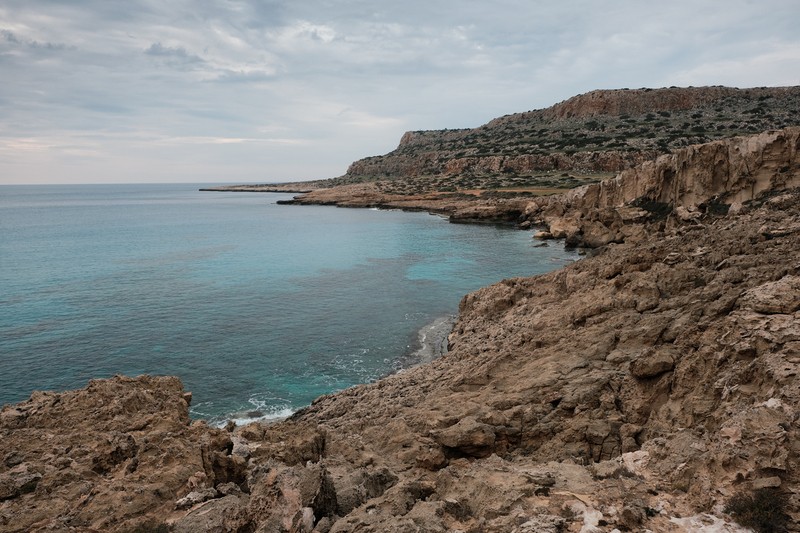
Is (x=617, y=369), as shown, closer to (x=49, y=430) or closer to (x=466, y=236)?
(x=49, y=430)

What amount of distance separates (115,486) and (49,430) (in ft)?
13.9

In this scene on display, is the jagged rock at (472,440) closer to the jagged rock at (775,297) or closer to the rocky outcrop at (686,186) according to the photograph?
the jagged rock at (775,297)

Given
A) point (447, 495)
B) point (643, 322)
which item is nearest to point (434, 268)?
point (643, 322)

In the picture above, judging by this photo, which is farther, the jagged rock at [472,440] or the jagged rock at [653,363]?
the jagged rock at [653,363]

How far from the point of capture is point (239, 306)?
30562mm

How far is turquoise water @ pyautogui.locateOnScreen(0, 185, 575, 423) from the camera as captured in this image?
20.5 m

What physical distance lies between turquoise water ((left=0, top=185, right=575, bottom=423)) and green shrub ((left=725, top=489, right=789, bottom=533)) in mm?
14725

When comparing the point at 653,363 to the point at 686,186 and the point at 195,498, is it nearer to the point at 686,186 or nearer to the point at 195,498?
the point at 195,498

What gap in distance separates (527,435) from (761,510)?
521 centimetres

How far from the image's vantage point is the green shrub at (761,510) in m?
Result: 5.36

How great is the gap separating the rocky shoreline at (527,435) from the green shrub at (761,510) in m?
0.02

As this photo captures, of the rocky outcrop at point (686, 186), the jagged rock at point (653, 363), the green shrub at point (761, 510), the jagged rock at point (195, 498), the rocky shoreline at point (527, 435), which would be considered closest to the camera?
the green shrub at point (761, 510)

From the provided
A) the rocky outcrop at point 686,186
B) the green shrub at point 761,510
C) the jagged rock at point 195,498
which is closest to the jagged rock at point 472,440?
the jagged rock at point 195,498

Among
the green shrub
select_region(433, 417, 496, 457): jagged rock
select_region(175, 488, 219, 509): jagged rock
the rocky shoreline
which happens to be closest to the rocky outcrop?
the rocky shoreline
